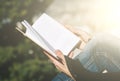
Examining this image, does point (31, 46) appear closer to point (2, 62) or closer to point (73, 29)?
point (2, 62)

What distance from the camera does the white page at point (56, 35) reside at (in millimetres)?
3088

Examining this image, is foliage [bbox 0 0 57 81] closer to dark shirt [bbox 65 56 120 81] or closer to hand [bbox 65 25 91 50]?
hand [bbox 65 25 91 50]

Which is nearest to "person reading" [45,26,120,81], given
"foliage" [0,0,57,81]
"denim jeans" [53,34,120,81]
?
"denim jeans" [53,34,120,81]

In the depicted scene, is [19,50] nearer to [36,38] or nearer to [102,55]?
[36,38]

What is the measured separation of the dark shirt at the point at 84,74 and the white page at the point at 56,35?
49cm

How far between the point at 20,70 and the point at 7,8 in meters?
2.01

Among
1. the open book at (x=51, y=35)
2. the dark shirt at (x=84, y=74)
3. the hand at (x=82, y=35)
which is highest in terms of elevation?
the open book at (x=51, y=35)

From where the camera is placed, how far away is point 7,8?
10727mm

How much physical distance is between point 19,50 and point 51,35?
691 centimetres

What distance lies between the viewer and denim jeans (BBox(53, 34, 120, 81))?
8.83 ft

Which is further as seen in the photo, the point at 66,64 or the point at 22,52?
the point at 22,52

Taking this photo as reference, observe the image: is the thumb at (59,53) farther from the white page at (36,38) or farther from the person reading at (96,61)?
the white page at (36,38)

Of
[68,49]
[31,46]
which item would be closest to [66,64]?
[68,49]

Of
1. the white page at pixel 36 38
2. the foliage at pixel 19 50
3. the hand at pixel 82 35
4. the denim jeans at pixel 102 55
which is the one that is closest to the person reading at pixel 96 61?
the denim jeans at pixel 102 55
